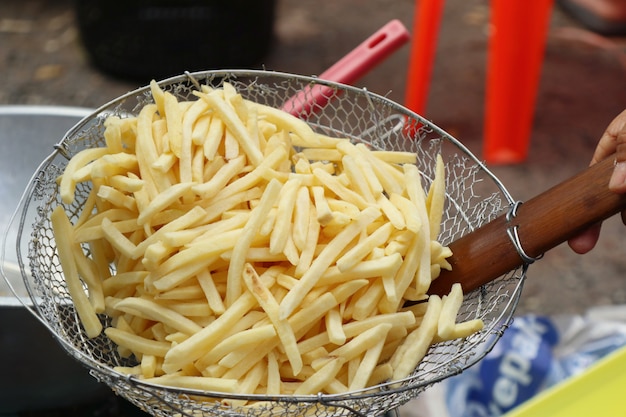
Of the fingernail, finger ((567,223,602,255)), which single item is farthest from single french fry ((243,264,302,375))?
finger ((567,223,602,255))

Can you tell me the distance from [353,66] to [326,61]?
10.2 feet

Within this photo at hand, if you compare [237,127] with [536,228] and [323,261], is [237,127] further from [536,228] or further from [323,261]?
[536,228]

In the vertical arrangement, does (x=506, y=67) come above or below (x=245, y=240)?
below

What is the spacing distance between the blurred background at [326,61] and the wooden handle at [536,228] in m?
2.17

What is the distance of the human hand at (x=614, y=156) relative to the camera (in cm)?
131

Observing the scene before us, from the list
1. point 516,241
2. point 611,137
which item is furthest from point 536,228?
point 611,137

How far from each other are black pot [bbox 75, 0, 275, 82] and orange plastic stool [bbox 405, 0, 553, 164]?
3.54 feet

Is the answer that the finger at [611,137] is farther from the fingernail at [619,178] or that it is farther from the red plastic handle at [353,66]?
the red plastic handle at [353,66]

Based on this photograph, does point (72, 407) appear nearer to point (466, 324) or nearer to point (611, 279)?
point (466, 324)

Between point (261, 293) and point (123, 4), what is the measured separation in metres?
3.44

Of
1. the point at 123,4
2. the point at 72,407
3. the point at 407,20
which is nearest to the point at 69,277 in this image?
the point at 72,407

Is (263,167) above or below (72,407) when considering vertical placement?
above

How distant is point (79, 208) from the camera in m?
1.59

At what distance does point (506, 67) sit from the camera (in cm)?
381
